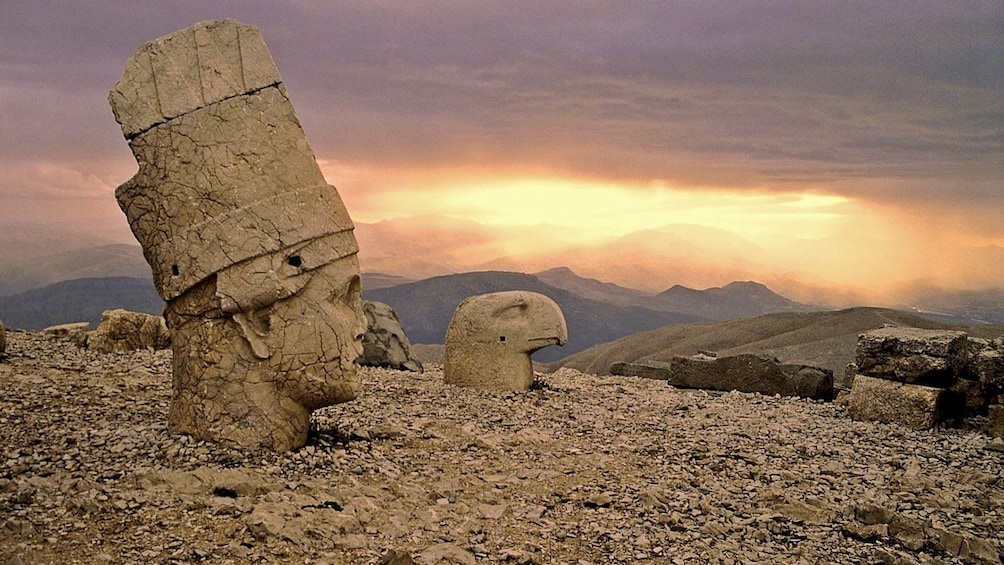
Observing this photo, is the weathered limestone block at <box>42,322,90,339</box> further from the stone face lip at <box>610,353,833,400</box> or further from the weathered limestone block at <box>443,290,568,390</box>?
the stone face lip at <box>610,353,833,400</box>

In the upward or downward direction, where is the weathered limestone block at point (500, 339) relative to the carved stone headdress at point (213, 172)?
downward

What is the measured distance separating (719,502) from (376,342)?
826 centimetres

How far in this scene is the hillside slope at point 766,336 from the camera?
1966 centimetres

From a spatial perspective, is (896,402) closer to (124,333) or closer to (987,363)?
(987,363)

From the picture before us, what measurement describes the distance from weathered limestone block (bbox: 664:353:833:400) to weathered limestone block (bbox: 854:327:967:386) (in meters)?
1.91

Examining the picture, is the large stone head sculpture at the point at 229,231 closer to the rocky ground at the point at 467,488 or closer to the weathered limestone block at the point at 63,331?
the rocky ground at the point at 467,488

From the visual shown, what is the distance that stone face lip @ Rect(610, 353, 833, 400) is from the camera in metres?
12.3

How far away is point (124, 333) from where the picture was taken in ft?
36.1

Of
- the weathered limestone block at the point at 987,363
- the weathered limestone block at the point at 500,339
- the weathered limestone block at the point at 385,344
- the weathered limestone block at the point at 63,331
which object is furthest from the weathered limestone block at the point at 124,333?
the weathered limestone block at the point at 987,363

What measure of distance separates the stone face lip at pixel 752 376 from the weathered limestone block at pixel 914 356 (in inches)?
75.2

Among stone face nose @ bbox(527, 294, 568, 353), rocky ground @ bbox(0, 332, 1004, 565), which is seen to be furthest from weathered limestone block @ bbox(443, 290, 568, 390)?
rocky ground @ bbox(0, 332, 1004, 565)

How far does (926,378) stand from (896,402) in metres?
0.51

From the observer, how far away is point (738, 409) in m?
10.9

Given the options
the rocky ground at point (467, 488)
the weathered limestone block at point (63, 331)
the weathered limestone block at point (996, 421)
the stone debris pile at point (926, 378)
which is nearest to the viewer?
the rocky ground at point (467, 488)
